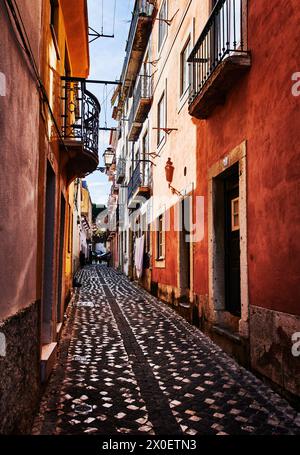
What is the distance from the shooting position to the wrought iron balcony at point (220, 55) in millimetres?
6051

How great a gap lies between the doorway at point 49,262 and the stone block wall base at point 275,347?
2835 mm

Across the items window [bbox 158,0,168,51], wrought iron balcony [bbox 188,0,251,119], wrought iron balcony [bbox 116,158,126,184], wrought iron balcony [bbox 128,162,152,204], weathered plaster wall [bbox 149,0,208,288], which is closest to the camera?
wrought iron balcony [bbox 188,0,251,119]

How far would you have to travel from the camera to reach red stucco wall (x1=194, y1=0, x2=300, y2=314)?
4.57 meters

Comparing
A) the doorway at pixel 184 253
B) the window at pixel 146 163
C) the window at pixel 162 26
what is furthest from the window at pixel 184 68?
the window at pixel 146 163

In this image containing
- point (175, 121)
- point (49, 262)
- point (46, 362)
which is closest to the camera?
point (46, 362)

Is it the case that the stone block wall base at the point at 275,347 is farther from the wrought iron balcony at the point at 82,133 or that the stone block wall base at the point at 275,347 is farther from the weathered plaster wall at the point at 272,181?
the wrought iron balcony at the point at 82,133

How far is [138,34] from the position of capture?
1705 cm

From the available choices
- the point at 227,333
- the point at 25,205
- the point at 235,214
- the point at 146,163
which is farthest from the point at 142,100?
the point at 25,205

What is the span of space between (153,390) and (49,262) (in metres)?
2.43

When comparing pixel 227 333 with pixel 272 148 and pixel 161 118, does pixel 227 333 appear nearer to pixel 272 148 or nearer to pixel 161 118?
pixel 272 148

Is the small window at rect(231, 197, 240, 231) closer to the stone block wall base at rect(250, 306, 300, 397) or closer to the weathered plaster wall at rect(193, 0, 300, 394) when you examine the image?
the weathered plaster wall at rect(193, 0, 300, 394)

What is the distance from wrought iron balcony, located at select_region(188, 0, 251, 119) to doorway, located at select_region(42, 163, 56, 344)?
2.90 metres

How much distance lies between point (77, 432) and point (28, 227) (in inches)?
73.4

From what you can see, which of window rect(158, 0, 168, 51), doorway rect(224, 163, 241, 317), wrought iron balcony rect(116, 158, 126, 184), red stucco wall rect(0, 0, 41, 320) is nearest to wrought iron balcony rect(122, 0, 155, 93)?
window rect(158, 0, 168, 51)
